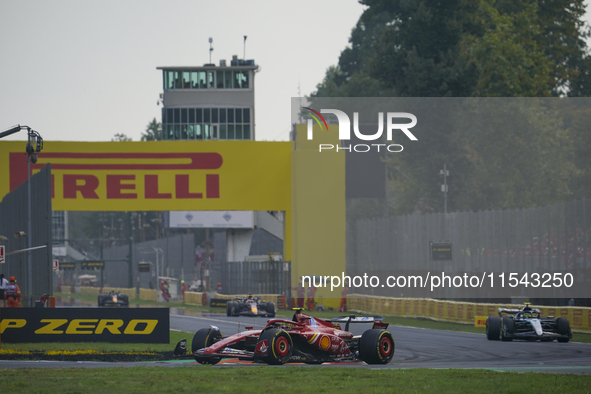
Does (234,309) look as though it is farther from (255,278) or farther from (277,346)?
(277,346)

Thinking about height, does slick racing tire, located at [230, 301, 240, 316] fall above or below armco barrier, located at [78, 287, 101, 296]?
above

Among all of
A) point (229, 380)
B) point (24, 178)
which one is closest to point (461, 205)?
point (24, 178)

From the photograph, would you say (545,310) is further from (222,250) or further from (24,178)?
(222,250)

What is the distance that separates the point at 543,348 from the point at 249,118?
51.6 m

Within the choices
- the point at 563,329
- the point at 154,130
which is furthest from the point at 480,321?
the point at 154,130

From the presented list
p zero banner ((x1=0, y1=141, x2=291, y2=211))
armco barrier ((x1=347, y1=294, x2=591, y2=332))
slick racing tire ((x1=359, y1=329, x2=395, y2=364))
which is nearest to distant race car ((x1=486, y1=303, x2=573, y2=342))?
armco barrier ((x1=347, y1=294, x2=591, y2=332))

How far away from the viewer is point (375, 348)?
1617 centimetres

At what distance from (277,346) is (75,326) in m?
6.88

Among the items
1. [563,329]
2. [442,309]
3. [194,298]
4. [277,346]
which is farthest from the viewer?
[194,298]

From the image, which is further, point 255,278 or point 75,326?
point 255,278

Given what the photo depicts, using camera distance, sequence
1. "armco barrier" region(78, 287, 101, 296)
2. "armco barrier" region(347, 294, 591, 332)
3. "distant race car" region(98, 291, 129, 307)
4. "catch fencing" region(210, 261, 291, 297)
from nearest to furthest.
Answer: "armco barrier" region(347, 294, 591, 332) < "catch fencing" region(210, 261, 291, 297) < "distant race car" region(98, 291, 129, 307) < "armco barrier" region(78, 287, 101, 296)

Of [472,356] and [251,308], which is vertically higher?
[472,356]

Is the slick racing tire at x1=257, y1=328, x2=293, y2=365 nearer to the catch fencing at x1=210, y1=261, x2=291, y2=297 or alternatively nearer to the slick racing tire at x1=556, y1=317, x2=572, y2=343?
the slick racing tire at x1=556, y1=317, x2=572, y2=343

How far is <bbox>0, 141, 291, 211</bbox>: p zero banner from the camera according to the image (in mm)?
35531
